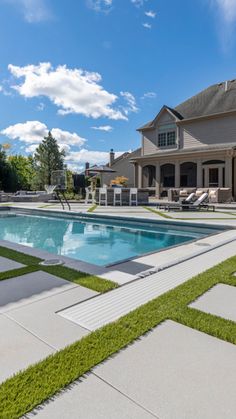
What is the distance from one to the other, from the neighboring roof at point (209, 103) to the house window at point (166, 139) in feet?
4.02

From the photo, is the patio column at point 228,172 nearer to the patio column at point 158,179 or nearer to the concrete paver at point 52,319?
the patio column at point 158,179

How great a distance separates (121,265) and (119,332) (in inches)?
87.8

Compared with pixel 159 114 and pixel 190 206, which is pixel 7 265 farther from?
pixel 159 114

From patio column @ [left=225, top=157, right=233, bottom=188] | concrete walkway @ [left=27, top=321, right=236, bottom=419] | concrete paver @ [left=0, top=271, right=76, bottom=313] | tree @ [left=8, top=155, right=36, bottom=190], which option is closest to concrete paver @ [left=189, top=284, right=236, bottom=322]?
concrete walkway @ [left=27, top=321, right=236, bottom=419]

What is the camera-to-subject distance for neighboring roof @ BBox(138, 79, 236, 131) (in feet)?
65.2

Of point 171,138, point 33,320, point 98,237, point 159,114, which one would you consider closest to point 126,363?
point 33,320

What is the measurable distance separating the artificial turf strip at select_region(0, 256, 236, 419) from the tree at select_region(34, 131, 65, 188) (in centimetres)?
4310

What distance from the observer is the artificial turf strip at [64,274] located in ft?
11.4

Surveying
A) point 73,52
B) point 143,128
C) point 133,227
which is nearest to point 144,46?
point 73,52

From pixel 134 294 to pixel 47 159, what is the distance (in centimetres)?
4390

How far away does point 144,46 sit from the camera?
16078mm

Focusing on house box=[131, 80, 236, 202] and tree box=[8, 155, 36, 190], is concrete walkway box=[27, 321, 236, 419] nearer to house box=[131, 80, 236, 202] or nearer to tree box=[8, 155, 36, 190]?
house box=[131, 80, 236, 202]

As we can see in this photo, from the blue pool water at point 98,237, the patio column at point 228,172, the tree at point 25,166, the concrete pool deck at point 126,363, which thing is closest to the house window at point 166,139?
the patio column at point 228,172

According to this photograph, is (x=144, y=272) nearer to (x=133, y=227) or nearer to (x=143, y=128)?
(x=133, y=227)
